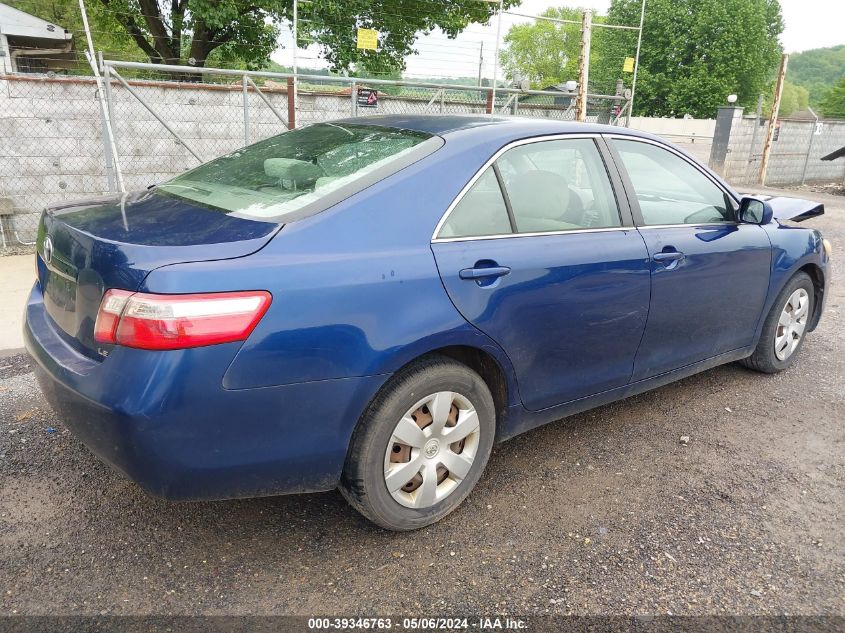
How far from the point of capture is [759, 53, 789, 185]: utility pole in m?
16.3

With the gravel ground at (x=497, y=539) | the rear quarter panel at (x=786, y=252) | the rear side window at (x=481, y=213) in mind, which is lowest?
the gravel ground at (x=497, y=539)

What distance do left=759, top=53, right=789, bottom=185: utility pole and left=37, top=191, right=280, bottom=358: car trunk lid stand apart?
1707 cm

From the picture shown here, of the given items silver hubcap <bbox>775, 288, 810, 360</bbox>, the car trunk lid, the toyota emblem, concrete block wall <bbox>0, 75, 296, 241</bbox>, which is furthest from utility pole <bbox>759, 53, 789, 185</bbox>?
the toyota emblem

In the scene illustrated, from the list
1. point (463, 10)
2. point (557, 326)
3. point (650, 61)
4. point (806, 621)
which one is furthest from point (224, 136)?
point (650, 61)

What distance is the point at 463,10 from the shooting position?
15789 millimetres

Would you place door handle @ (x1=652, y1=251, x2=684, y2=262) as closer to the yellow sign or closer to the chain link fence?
the chain link fence

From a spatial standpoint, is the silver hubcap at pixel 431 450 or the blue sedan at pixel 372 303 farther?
the silver hubcap at pixel 431 450

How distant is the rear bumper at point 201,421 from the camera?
6.96 ft

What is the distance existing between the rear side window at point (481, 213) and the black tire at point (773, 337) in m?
2.40

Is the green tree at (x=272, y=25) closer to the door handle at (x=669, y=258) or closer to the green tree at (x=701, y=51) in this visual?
the door handle at (x=669, y=258)

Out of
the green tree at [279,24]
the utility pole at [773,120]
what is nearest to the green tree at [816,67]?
the utility pole at [773,120]

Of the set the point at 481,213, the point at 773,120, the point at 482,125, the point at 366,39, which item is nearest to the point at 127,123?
the point at 366,39

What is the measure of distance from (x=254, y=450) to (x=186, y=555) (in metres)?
0.65

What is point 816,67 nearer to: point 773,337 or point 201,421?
point 773,337
